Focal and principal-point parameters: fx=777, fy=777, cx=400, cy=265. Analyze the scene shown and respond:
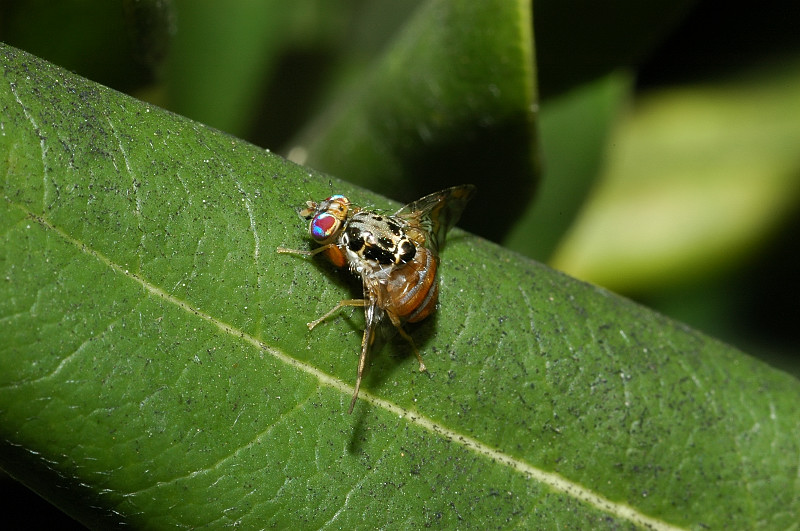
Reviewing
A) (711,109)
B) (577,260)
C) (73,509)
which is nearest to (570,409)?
(73,509)

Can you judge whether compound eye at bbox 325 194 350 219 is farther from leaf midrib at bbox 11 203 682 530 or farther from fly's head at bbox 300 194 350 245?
leaf midrib at bbox 11 203 682 530

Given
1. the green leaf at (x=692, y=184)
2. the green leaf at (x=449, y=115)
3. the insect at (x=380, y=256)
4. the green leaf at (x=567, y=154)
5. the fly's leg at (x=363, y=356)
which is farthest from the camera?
the green leaf at (x=692, y=184)

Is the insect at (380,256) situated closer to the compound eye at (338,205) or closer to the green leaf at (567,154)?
the compound eye at (338,205)

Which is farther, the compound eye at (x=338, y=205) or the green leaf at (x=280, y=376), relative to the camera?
→ the compound eye at (x=338, y=205)

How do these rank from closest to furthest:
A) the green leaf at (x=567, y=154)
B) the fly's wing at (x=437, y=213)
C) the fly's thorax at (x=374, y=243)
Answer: the fly's thorax at (x=374, y=243), the fly's wing at (x=437, y=213), the green leaf at (x=567, y=154)

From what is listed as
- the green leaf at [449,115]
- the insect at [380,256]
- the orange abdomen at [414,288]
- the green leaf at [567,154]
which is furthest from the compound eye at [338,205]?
the green leaf at [567,154]

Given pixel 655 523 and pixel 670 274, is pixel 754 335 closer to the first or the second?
pixel 670 274

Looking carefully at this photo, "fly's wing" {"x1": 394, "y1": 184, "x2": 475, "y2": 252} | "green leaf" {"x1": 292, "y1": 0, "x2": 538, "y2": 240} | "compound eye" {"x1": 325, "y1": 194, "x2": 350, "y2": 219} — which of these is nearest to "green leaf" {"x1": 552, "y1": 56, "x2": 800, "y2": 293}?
"green leaf" {"x1": 292, "y1": 0, "x2": 538, "y2": 240}
